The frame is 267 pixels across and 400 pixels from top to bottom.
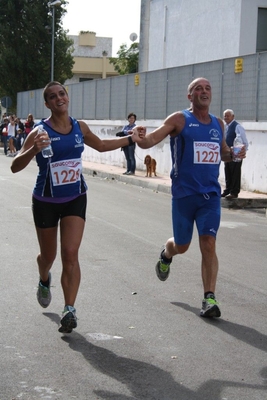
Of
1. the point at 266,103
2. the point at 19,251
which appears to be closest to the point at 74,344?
the point at 19,251

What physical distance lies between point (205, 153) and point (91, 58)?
8227 centimetres

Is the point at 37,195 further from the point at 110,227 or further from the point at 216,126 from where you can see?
the point at 110,227

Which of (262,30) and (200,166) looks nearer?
(200,166)

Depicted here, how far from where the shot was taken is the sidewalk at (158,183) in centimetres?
1836

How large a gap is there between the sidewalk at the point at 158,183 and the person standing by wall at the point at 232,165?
19 centimetres

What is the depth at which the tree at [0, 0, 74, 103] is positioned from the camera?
197 feet

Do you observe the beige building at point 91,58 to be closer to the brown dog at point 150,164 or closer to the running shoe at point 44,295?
the brown dog at point 150,164

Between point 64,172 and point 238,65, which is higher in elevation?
point 238,65

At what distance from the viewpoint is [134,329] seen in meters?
6.70

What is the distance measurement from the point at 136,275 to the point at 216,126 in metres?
2.37

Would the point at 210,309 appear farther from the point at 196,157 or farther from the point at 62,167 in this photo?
the point at 62,167

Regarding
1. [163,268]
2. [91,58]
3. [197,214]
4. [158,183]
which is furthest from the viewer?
[91,58]

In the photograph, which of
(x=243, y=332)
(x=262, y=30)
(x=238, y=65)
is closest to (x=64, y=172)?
(x=243, y=332)

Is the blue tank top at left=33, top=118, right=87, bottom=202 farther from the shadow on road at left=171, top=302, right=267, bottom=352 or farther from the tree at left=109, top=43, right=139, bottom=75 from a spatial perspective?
the tree at left=109, top=43, right=139, bottom=75
